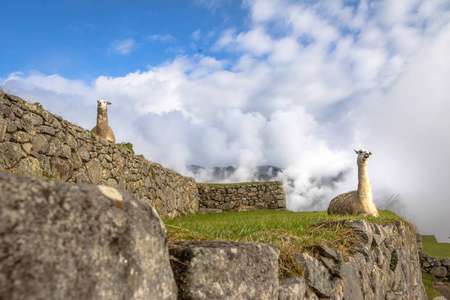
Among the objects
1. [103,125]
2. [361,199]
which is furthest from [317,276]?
[103,125]

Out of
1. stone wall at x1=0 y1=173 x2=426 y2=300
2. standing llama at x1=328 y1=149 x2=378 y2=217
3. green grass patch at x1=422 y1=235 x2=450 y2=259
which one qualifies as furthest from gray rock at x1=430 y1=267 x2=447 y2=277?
stone wall at x1=0 y1=173 x2=426 y2=300

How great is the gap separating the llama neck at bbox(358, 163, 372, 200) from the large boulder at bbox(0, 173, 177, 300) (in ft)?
29.1

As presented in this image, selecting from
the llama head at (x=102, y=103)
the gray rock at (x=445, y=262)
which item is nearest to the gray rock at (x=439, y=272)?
the gray rock at (x=445, y=262)

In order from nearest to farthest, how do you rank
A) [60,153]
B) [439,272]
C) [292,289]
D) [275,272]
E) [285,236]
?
[275,272] → [292,289] → [285,236] → [60,153] → [439,272]

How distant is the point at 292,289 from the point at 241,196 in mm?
16562

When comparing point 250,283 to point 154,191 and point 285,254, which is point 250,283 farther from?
point 154,191

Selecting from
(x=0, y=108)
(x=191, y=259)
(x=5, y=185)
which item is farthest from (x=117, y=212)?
(x=0, y=108)

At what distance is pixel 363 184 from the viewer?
935cm

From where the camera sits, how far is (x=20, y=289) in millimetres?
849

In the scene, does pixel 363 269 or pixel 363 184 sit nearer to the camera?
pixel 363 269

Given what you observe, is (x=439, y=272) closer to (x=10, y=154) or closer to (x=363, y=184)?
(x=363, y=184)

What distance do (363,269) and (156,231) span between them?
12.3 ft

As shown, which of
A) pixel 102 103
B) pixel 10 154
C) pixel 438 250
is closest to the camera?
pixel 10 154

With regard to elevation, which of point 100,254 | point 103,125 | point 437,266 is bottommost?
point 437,266
